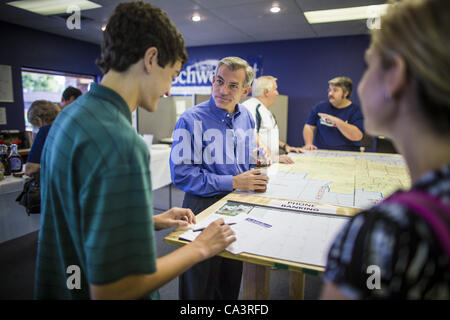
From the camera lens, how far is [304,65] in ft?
18.4

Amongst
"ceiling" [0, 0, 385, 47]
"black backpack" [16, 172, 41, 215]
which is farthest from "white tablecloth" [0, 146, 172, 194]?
"ceiling" [0, 0, 385, 47]

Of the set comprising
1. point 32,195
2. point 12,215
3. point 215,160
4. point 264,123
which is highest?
point 264,123

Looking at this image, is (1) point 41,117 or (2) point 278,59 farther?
(2) point 278,59

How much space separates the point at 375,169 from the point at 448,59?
6.41 feet

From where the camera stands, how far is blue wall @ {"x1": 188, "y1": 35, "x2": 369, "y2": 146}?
526 cm

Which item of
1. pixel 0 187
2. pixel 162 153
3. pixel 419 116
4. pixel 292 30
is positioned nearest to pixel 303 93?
pixel 292 30

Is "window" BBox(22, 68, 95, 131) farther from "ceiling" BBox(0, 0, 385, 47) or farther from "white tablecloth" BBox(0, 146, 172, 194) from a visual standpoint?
"white tablecloth" BBox(0, 146, 172, 194)

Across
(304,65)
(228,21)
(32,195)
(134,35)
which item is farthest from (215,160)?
(304,65)

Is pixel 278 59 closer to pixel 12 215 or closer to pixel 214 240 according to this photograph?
pixel 12 215

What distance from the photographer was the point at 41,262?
73 centimetres

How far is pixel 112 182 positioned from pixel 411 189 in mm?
543

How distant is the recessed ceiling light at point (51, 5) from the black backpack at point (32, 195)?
8.29 feet

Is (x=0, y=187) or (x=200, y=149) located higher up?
(x=200, y=149)
